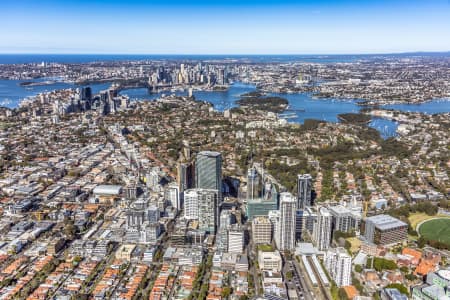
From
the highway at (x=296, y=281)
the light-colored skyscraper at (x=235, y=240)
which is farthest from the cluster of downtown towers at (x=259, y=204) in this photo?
the light-colored skyscraper at (x=235, y=240)

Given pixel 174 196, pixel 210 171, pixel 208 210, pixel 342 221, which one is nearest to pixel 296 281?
pixel 342 221

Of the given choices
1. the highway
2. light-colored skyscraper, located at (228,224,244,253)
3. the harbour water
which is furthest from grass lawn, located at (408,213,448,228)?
the harbour water

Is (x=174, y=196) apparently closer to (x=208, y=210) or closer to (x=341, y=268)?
(x=208, y=210)

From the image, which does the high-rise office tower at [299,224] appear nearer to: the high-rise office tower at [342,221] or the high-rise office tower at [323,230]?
the high-rise office tower at [323,230]

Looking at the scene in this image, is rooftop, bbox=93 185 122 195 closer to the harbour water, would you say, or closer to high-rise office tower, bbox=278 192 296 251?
high-rise office tower, bbox=278 192 296 251

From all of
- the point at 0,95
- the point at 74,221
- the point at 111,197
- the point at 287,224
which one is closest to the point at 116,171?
the point at 111,197

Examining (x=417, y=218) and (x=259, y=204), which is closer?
(x=259, y=204)

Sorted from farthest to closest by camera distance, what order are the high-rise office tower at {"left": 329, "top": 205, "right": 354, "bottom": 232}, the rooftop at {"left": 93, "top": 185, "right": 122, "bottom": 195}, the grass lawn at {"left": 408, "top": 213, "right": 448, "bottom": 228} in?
the rooftop at {"left": 93, "top": 185, "right": 122, "bottom": 195} → the grass lawn at {"left": 408, "top": 213, "right": 448, "bottom": 228} → the high-rise office tower at {"left": 329, "top": 205, "right": 354, "bottom": 232}
